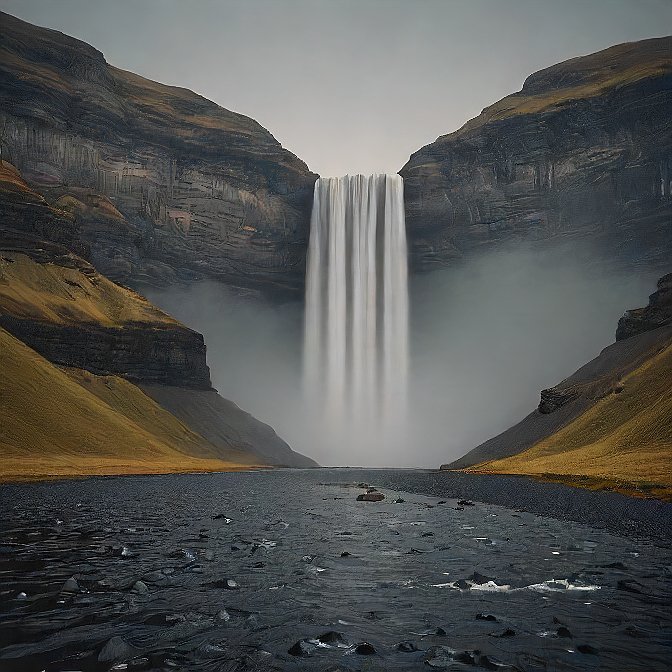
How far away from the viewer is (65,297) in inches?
4540

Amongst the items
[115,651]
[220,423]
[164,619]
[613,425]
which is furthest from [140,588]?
[220,423]

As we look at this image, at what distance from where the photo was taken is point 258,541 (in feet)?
60.4

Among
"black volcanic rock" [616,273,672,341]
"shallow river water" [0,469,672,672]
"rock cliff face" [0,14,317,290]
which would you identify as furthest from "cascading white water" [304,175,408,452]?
"shallow river water" [0,469,672,672]

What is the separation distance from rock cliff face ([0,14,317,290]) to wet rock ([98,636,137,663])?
15043 centimetres

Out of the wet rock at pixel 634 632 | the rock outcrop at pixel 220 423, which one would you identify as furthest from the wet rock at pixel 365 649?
the rock outcrop at pixel 220 423

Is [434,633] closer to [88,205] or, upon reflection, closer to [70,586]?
[70,586]

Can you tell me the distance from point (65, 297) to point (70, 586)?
4605 inches

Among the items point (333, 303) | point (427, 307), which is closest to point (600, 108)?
point (427, 307)

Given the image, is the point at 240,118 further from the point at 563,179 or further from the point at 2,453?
the point at 2,453

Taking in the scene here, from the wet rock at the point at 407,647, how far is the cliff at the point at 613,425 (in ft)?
108

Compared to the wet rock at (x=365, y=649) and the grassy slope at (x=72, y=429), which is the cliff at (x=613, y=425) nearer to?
the wet rock at (x=365, y=649)

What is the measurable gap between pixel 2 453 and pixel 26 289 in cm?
5589

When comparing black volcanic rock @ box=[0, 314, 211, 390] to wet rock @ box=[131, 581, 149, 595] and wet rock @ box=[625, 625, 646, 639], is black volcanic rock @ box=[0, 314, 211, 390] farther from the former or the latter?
wet rock @ box=[625, 625, 646, 639]

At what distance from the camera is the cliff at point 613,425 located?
175ft
